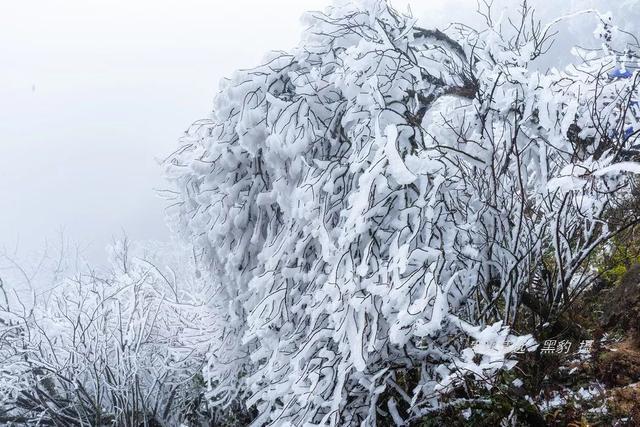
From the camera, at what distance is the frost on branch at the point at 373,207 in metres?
3.58

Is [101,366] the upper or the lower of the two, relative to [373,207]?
lower

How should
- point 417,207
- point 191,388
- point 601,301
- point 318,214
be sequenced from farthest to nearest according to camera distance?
point 191,388 → point 601,301 → point 318,214 → point 417,207

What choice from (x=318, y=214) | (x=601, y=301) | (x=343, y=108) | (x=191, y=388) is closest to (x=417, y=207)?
(x=318, y=214)

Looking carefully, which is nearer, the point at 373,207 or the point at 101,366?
the point at 373,207

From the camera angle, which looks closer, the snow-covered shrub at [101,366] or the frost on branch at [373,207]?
the frost on branch at [373,207]

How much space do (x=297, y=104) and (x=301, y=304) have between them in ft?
5.25

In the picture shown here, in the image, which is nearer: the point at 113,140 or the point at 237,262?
the point at 237,262

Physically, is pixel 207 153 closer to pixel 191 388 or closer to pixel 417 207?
pixel 417 207

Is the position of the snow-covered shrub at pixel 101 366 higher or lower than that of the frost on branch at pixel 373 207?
lower

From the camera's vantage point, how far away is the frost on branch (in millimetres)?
3584

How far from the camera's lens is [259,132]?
435cm

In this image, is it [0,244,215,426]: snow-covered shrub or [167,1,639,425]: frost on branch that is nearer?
[167,1,639,425]: frost on branch

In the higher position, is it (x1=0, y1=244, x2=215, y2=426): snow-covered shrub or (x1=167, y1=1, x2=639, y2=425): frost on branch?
(x1=167, y1=1, x2=639, y2=425): frost on branch

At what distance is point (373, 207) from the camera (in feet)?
11.9
